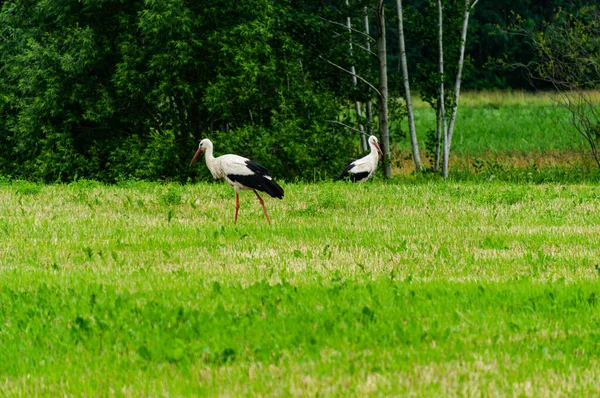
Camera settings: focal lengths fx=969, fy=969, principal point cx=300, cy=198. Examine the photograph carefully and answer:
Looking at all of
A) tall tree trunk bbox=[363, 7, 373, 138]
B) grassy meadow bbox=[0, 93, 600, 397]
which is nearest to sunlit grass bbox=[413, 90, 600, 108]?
tall tree trunk bbox=[363, 7, 373, 138]

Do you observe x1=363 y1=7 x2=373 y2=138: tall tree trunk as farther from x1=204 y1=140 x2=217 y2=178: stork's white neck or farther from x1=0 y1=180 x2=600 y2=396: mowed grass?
x1=0 y1=180 x2=600 y2=396: mowed grass

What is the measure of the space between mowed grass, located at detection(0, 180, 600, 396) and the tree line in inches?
497

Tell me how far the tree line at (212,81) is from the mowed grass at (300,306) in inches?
497

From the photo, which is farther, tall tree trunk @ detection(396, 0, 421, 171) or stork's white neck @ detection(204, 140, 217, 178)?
tall tree trunk @ detection(396, 0, 421, 171)

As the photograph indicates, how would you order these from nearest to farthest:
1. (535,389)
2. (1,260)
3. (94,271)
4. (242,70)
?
(535,389), (94,271), (1,260), (242,70)

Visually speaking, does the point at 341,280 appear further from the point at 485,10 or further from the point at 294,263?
the point at 485,10

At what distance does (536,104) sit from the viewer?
55094 millimetres

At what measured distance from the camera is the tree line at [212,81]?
27984 millimetres

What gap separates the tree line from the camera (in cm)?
2798

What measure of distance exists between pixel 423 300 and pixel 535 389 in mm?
2490

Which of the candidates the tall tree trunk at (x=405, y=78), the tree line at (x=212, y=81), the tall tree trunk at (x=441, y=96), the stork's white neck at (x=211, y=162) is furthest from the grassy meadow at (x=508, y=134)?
the stork's white neck at (x=211, y=162)

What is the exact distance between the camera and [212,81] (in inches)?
1153

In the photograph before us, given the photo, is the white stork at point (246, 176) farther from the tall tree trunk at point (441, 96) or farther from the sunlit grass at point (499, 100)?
the sunlit grass at point (499, 100)

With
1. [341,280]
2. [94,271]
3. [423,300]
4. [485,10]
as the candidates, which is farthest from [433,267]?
[485,10]
